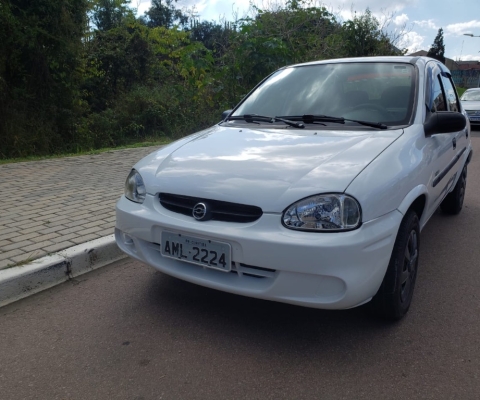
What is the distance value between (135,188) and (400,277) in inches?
69.9

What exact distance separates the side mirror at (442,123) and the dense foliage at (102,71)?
287 inches

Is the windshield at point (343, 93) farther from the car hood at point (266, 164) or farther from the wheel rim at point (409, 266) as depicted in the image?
the wheel rim at point (409, 266)

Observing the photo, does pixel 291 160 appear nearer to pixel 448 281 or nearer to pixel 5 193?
pixel 448 281

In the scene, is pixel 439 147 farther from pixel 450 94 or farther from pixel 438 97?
pixel 450 94

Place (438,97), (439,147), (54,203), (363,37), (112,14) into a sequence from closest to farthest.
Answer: (439,147)
(438,97)
(54,203)
(363,37)
(112,14)

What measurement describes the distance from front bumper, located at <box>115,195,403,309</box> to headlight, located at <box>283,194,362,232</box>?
4 centimetres

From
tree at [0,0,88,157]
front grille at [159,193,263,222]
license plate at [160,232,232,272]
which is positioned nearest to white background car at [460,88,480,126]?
tree at [0,0,88,157]

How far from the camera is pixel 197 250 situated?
2611 millimetres

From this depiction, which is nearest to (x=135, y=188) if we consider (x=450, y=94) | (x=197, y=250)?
(x=197, y=250)

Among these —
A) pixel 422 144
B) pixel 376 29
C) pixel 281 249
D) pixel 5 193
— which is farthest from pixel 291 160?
pixel 376 29

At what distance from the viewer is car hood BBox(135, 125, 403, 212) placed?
247 cm

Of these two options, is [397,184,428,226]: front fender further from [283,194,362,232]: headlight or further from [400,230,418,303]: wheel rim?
[283,194,362,232]: headlight

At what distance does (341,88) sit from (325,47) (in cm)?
980

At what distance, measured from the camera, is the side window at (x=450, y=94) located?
4525 mm
